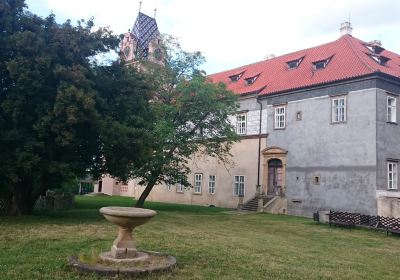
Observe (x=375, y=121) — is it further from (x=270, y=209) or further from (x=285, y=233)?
(x=285, y=233)

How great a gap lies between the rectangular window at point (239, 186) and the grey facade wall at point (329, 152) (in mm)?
4041

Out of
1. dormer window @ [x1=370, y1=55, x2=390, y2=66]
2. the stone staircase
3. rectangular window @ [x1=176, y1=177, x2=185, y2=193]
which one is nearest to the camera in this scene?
dormer window @ [x1=370, y1=55, x2=390, y2=66]

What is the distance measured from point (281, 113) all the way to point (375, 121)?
6832 mm

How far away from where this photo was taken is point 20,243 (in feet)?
34.9

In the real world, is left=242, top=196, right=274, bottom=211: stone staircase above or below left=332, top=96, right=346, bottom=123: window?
below

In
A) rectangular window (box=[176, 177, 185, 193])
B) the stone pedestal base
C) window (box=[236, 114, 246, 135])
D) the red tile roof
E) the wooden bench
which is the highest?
the red tile roof

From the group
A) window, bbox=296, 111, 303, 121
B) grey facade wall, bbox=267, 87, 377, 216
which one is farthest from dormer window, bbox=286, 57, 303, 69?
window, bbox=296, 111, 303, 121

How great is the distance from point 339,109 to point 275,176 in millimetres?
6324

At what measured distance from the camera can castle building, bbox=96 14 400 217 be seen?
78.6ft

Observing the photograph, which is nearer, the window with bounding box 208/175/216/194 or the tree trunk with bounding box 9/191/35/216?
the tree trunk with bounding box 9/191/35/216

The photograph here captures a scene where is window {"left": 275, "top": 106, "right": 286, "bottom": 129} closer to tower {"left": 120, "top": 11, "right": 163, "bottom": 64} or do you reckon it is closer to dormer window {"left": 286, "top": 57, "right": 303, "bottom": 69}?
dormer window {"left": 286, "top": 57, "right": 303, "bottom": 69}

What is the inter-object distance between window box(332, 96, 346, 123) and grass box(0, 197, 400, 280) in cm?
965

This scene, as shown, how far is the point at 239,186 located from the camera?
31.8 metres

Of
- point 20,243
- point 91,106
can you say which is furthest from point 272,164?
point 20,243
